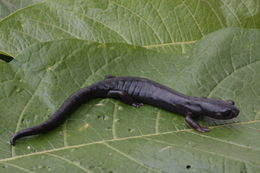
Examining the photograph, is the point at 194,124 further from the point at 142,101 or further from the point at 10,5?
the point at 10,5

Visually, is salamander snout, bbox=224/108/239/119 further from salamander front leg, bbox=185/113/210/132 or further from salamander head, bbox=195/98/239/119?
salamander front leg, bbox=185/113/210/132

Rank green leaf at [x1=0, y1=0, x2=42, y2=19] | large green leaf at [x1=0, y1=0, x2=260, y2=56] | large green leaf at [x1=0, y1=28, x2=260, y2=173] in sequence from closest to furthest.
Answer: large green leaf at [x1=0, y1=28, x2=260, y2=173] → large green leaf at [x1=0, y1=0, x2=260, y2=56] → green leaf at [x1=0, y1=0, x2=42, y2=19]

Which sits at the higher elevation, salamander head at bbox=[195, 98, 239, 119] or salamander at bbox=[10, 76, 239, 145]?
salamander head at bbox=[195, 98, 239, 119]

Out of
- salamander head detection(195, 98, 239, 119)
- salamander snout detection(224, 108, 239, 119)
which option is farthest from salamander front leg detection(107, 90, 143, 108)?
salamander snout detection(224, 108, 239, 119)

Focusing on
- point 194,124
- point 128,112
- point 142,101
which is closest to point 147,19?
point 142,101

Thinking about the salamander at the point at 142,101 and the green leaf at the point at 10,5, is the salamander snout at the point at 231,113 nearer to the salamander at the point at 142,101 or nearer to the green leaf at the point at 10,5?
the salamander at the point at 142,101

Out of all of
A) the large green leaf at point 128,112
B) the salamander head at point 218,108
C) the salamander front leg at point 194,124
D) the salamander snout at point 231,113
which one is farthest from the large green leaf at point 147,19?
the salamander snout at point 231,113

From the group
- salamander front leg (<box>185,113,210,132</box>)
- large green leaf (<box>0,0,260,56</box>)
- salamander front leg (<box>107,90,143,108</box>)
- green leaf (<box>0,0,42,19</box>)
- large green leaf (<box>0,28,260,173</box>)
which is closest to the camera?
large green leaf (<box>0,28,260,173</box>)
